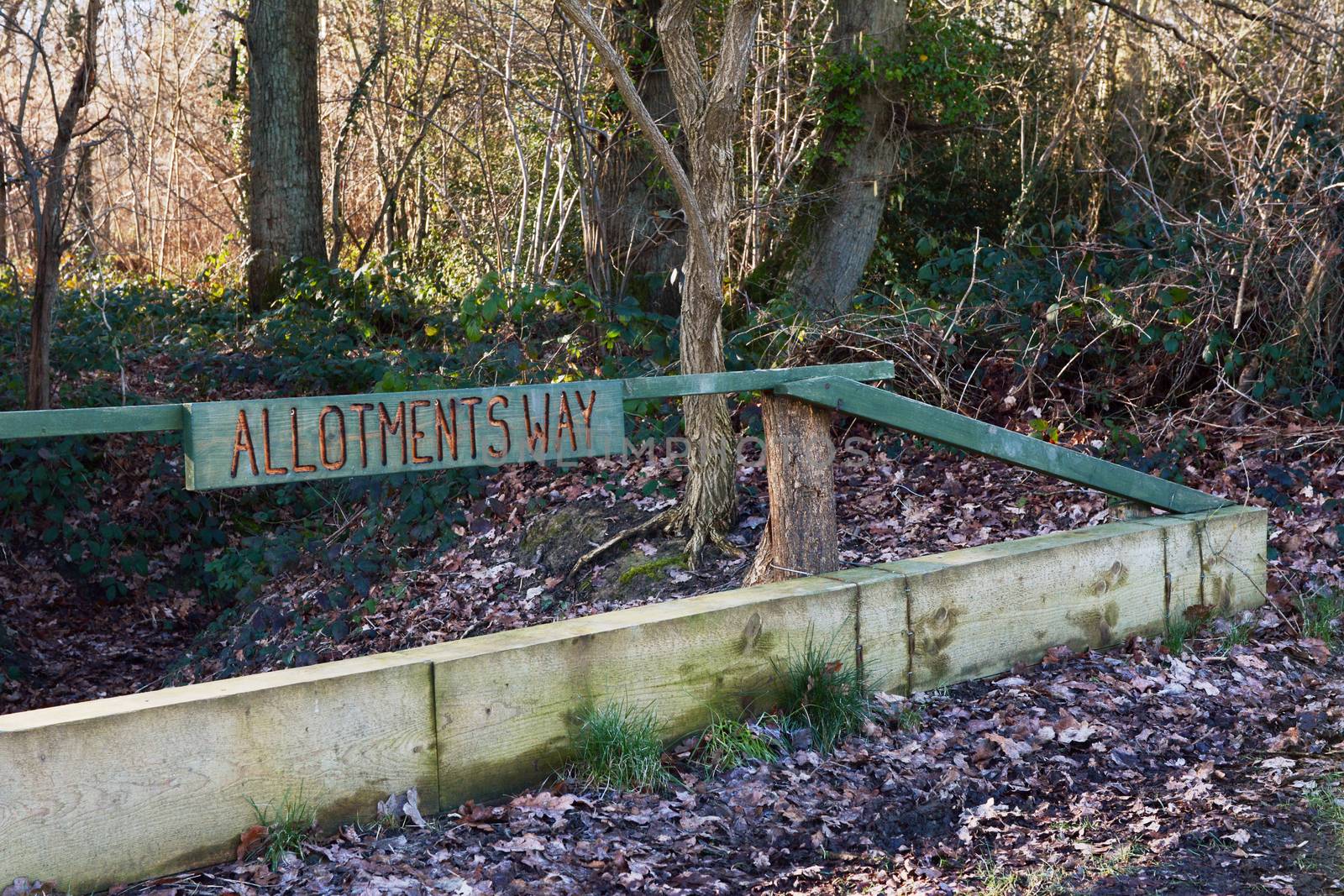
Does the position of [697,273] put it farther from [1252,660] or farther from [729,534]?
[1252,660]

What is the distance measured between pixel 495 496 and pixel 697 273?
2.95 metres

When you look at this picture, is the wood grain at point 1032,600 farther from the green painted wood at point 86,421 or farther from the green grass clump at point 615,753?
the green painted wood at point 86,421

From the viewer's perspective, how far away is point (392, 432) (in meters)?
3.77

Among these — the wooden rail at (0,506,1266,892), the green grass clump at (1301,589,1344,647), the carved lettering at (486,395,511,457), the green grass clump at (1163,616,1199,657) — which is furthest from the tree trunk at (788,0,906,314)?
the carved lettering at (486,395,511,457)

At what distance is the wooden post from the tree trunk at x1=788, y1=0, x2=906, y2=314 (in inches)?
206

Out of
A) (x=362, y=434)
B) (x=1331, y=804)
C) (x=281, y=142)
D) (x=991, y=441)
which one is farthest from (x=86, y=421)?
(x=281, y=142)

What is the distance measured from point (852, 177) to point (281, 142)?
639 cm

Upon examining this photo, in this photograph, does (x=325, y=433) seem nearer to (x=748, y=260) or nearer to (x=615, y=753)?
(x=615, y=753)

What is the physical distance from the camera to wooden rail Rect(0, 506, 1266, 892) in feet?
9.98

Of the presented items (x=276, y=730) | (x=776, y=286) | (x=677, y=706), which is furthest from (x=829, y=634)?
(x=776, y=286)

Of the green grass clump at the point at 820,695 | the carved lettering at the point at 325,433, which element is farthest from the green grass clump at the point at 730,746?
the carved lettering at the point at 325,433

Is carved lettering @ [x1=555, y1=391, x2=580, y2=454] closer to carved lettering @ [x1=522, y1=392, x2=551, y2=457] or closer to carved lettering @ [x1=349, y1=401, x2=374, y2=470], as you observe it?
carved lettering @ [x1=522, y1=392, x2=551, y2=457]

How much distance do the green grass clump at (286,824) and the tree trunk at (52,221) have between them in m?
6.39

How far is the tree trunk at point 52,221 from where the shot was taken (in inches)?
328
